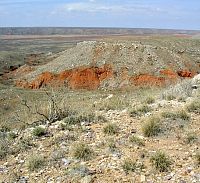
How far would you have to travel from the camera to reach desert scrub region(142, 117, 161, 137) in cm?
833

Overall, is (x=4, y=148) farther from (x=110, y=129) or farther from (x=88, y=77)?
(x=88, y=77)

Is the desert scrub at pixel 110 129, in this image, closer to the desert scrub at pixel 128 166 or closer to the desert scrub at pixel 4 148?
the desert scrub at pixel 128 166

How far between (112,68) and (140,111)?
25.9 metres

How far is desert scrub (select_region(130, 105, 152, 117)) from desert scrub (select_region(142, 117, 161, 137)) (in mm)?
1049

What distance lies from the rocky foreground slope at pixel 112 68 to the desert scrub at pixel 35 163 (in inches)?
1025

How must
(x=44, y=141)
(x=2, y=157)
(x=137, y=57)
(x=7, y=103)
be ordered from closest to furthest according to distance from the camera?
1. (x=2, y=157)
2. (x=44, y=141)
3. (x=7, y=103)
4. (x=137, y=57)

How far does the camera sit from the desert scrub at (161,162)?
6859 millimetres

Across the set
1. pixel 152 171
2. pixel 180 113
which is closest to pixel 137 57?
pixel 180 113

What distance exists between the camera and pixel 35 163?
283 inches

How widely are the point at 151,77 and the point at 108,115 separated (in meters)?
24.5

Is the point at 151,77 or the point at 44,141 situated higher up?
the point at 44,141

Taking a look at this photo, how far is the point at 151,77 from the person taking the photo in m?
34.0

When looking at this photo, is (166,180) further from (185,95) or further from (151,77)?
(151,77)

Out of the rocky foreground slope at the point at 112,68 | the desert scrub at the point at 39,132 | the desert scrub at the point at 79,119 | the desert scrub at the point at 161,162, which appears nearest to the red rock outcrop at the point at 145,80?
the rocky foreground slope at the point at 112,68
